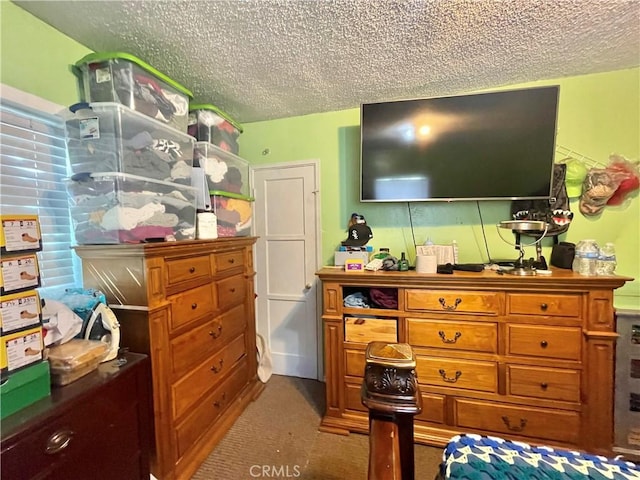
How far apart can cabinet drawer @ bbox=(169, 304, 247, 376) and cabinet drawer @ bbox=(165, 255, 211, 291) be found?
31 centimetres

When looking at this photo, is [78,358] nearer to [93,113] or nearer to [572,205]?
→ [93,113]

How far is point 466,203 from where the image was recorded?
2.20 metres

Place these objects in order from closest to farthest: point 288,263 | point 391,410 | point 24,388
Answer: point 391,410 < point 24,388 < point 288,263

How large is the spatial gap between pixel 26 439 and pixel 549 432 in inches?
95.6

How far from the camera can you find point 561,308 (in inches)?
64.2

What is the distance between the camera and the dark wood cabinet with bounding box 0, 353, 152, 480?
2.81 feet

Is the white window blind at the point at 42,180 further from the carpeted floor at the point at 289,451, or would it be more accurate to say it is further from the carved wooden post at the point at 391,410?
the carved wooden post at the point at 391,410

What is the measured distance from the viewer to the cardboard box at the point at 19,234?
90cm

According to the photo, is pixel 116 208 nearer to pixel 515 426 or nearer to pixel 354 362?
pixel 354 362

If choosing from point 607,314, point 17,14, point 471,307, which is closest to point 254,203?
point 17,14

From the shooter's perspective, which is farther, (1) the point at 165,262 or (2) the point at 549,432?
(2) the point at 549,432

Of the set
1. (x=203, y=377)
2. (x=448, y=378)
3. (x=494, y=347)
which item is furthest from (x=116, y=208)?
(x=494, y=347)

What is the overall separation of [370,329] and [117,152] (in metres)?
1.75

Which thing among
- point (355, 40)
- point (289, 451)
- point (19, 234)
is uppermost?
point (355, 40)
